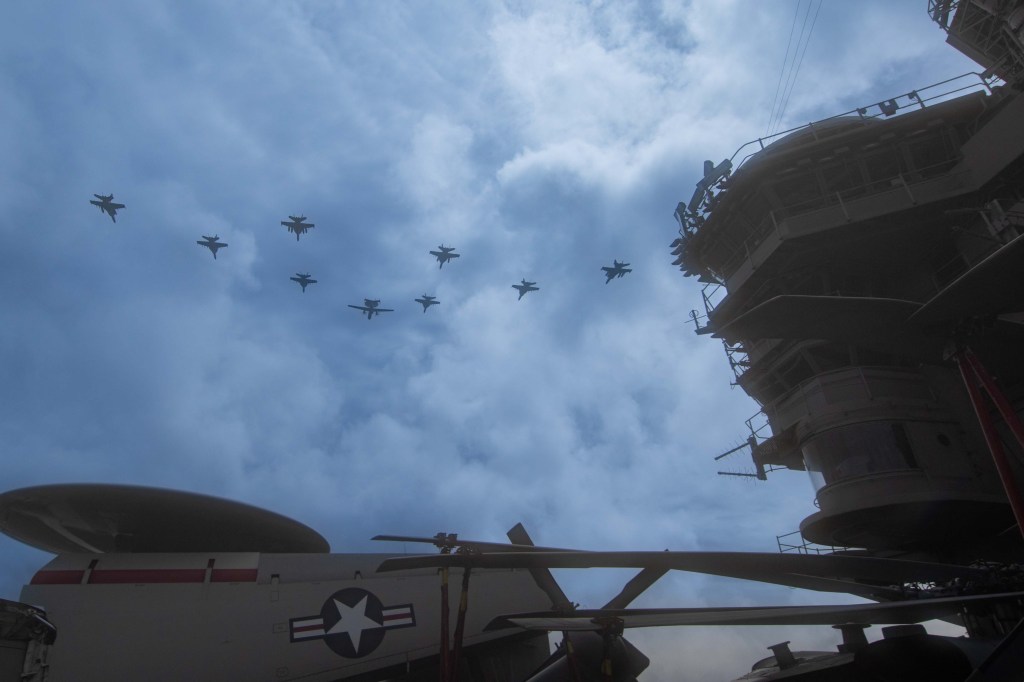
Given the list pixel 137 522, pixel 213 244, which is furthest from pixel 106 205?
pixel 137 522

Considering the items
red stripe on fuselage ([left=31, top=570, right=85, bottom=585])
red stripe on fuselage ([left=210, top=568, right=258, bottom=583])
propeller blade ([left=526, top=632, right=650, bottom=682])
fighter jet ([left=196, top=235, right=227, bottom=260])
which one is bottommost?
propeller blade ([left=526, top=632, right=650, bottom=682])

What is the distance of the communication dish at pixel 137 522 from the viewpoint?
39.5ft

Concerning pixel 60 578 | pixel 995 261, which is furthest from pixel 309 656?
pixel 995 261

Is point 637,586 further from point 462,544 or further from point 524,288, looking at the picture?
point 524,288

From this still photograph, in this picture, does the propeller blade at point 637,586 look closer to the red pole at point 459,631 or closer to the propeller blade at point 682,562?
the propeller blade at point 682,562

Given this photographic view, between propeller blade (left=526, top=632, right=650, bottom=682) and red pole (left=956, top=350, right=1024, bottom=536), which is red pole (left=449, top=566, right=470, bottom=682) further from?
red pole (left=956, top=350, right=1024, bottom=536)

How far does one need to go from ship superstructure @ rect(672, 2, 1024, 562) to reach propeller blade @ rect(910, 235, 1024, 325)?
15.3 m

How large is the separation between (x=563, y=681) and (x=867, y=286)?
85.8 feet

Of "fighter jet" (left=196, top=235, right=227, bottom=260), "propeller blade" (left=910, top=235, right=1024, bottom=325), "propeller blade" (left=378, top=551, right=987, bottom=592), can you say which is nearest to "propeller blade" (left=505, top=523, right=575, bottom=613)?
"propeller blade" (left=378, top=551, right=987, bottom=592)

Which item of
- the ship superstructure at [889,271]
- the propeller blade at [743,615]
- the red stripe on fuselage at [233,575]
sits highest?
the ship superstructure at [889,271]


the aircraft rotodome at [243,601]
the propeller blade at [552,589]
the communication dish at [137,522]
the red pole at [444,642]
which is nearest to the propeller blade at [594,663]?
the aircraft rotodome at [243,601]

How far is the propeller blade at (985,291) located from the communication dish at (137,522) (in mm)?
13276

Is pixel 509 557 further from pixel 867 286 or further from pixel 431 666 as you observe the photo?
pixel 867 286

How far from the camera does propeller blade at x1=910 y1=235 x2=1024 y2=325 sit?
714cm
